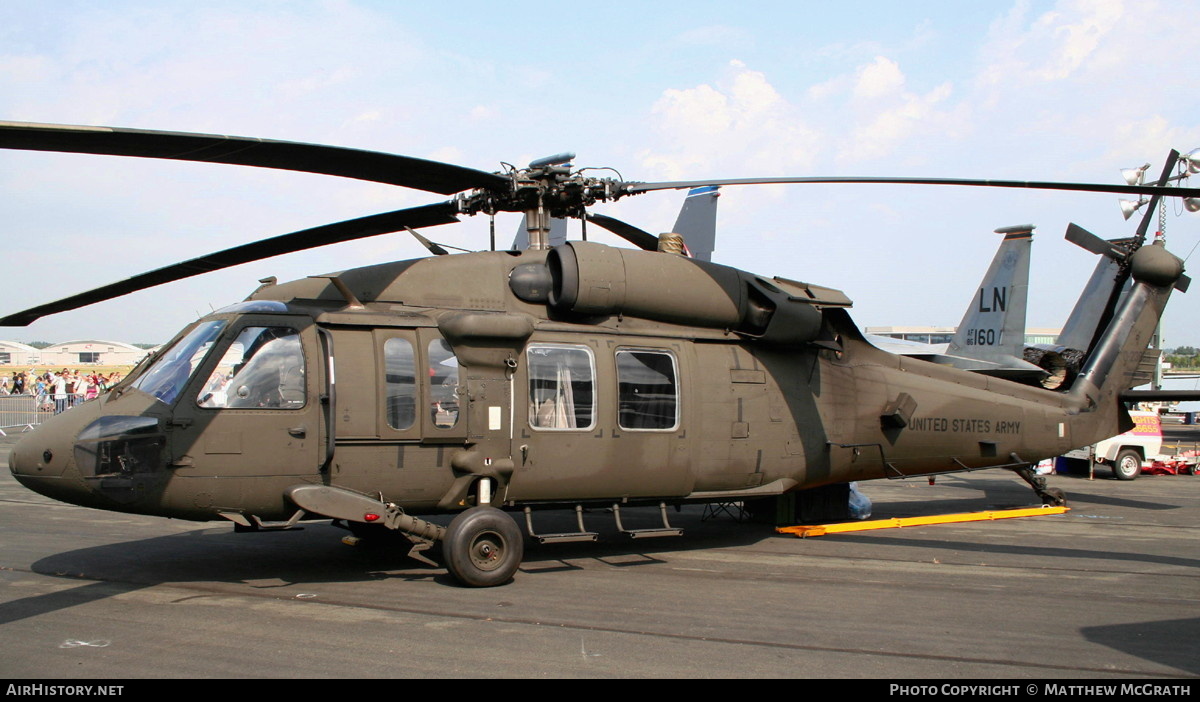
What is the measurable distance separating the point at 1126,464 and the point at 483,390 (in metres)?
16.1

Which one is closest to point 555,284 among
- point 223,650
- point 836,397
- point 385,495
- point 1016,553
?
point 385,495

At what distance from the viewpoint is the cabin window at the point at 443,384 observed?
8.22m

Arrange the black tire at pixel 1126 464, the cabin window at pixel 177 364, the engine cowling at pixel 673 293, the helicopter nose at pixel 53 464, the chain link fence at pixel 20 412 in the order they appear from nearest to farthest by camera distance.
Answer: the helicopter nose at pixel 53 464
the cabin window at pixel 177 364
the engine cowling at pixel 673 293
the black tire at pixel 1126 464
the chain link fence at pixel 20 412

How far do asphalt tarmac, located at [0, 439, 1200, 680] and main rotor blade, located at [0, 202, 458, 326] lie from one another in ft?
8.17

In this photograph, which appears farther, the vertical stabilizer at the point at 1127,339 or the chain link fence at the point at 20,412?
the chain link fence at the point at 20,412

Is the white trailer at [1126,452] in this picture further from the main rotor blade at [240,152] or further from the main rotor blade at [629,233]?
the main rotor blade at [240,152]

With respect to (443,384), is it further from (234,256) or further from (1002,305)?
(1002,305)

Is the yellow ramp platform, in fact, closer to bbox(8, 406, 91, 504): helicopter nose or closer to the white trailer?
the white trailer

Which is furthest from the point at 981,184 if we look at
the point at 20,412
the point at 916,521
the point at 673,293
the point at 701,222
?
the point at 20,412

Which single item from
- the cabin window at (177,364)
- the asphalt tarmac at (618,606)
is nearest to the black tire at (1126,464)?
the asphalt tarmac at (618,606)

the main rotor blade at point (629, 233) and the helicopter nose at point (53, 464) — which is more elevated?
the main rotor blade at point (629, 233)

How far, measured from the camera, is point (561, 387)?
8.79 meters

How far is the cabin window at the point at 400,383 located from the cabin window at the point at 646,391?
2.12m
